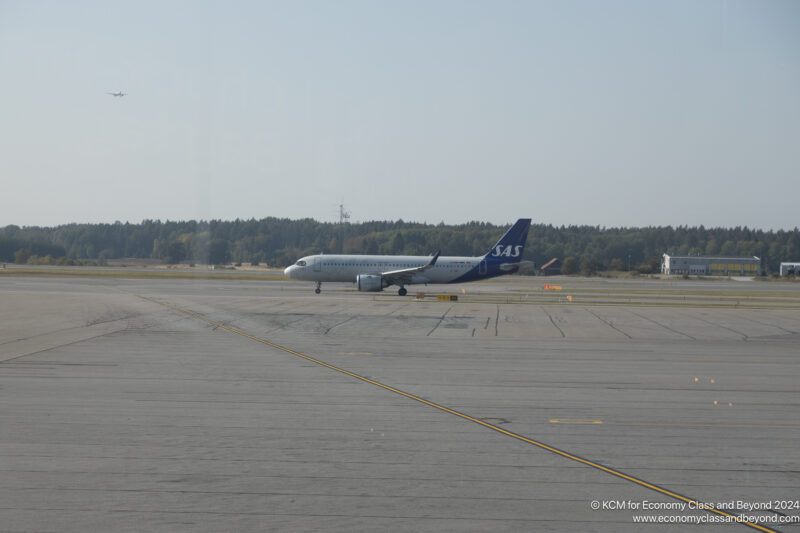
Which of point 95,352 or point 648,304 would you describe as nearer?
point 95,352

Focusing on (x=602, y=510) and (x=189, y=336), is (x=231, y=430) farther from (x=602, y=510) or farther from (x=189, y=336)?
(x=189, y=336)

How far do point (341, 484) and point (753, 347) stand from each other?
2095 centimetres

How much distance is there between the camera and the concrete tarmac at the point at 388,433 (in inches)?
303

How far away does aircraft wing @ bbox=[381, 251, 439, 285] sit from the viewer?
5250 centimetres

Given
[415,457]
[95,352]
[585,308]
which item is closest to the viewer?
[415,457]

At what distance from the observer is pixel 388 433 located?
1092 centimetres

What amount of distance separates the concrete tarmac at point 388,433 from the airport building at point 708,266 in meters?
131

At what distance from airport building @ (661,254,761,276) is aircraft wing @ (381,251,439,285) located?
10848 cm

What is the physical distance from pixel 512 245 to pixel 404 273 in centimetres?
982

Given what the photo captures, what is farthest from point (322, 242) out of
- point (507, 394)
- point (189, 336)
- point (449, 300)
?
point (507, 394)

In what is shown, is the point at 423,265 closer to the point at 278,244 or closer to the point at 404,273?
the point at 404,273

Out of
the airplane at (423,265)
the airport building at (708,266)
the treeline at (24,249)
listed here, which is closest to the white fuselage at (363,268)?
the airplane at (423,265)

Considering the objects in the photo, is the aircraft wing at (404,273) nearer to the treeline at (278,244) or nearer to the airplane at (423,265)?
the airplane at (423,265)

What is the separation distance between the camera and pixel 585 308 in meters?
41.2
